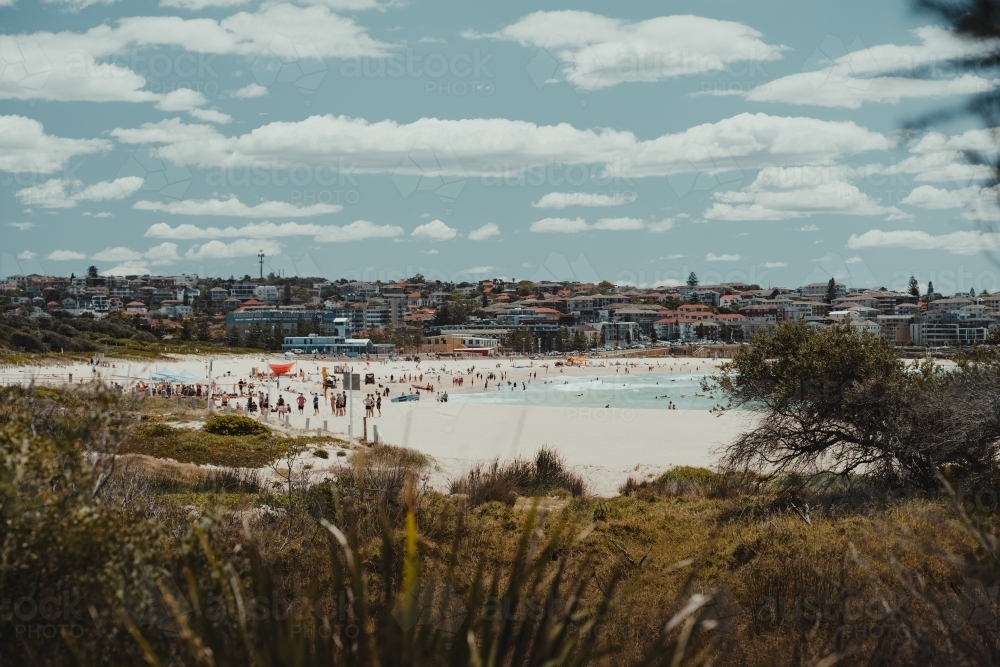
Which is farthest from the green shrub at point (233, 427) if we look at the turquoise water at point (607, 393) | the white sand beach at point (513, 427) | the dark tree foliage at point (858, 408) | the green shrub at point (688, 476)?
the turquoise water at point (607, 393)

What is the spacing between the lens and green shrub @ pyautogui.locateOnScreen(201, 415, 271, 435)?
2317 cm

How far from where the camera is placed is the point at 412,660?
265 cm

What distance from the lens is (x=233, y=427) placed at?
76.7ft

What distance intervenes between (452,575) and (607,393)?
56060 mm

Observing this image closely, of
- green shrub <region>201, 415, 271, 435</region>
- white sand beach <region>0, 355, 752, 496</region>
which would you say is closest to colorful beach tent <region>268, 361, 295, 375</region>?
white sand beach <region>0, 355, 752, 496</region>

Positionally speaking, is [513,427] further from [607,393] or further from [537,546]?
[537,546]

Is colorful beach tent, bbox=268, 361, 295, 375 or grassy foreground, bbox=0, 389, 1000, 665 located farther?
colorful beach tent, bbox=268, 361, 295, 375

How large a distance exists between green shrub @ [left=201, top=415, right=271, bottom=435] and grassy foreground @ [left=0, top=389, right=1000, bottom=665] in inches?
420

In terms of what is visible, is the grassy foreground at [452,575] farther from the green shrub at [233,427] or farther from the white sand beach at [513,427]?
the green shrub at [233,427]

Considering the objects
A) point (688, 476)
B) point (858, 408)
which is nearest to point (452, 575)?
point (858, 408)

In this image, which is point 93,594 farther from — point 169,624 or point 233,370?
point 233,370

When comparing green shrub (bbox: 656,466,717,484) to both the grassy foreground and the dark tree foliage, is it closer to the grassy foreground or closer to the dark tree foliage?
the dark tree foliage

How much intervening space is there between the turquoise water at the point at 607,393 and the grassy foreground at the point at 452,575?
32124 mm

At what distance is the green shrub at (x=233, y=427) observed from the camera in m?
23.2
